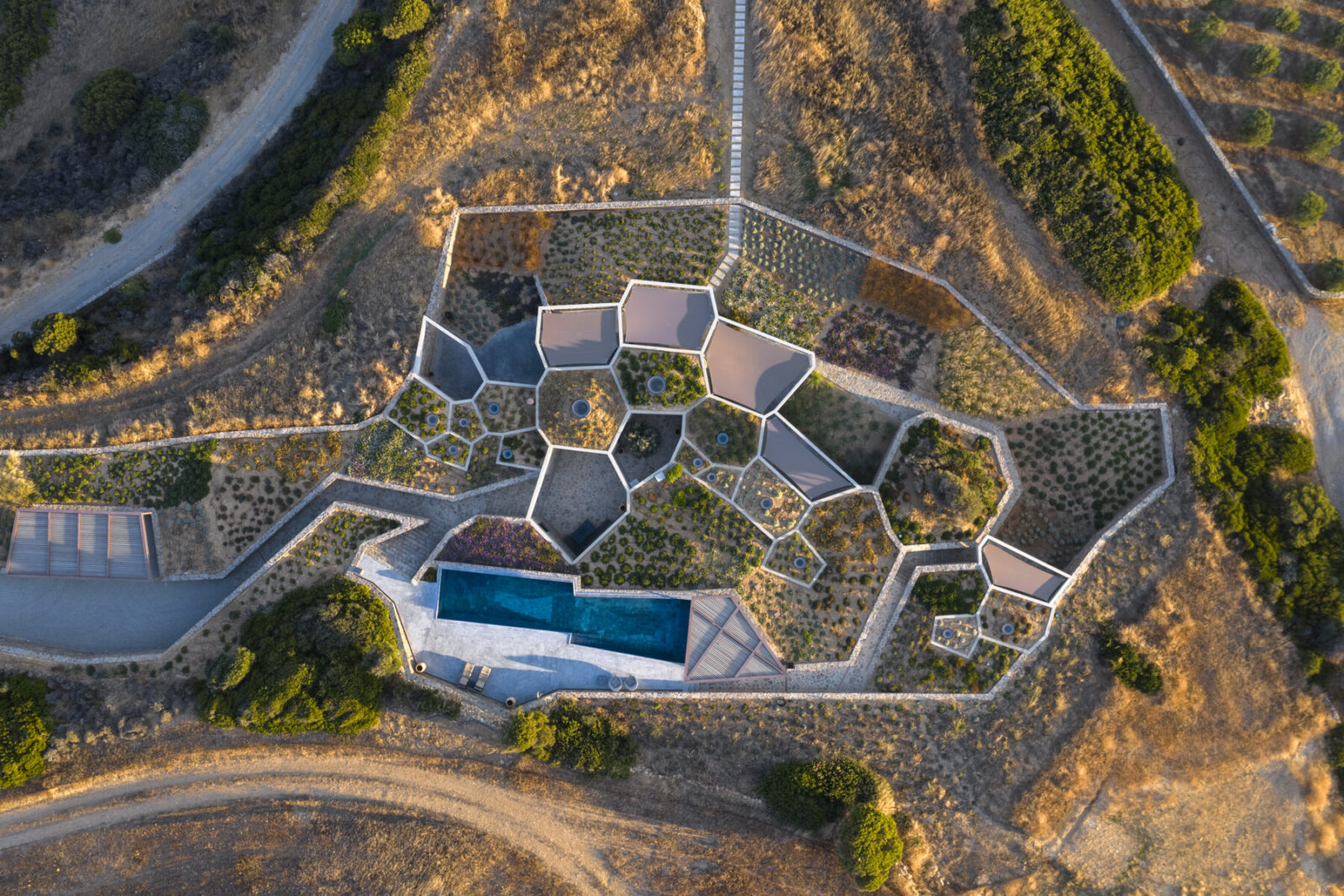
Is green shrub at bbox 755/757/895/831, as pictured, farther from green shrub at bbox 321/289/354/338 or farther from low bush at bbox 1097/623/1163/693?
green shrub at bbox 321/289/354/338

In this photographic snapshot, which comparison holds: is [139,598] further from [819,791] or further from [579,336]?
[819,791]

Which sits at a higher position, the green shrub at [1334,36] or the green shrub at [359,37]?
the green shrub at [1334,36]

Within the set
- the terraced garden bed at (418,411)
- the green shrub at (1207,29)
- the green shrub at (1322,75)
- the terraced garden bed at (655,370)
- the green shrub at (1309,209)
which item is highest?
the green shrub at (1207,29)

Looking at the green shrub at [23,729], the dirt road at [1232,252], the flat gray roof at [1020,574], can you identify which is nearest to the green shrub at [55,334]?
the green shrub at [23,729]

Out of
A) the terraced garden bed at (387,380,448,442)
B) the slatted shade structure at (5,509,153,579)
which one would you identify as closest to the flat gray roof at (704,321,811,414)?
the terraced garden bed at (387,380,448,442)

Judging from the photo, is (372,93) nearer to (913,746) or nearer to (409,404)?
(409,404)

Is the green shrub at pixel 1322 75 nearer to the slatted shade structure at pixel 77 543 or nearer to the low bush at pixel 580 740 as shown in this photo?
the low bush at pixel 580 740
